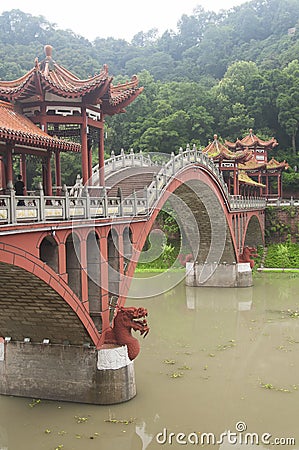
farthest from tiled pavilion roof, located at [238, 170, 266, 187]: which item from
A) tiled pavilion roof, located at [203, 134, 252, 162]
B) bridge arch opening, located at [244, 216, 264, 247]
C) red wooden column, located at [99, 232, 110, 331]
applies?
red wooden column, located at [99, 232, 110, 331]

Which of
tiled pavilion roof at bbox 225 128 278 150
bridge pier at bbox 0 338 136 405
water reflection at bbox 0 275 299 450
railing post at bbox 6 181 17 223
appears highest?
tiled pavilion roof at bbox 225 128 278 150

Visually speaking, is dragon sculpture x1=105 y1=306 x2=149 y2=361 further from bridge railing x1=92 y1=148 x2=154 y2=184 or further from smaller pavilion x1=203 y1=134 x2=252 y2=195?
smaller pavilion x1=203 y1=134 x2=252 y2=195

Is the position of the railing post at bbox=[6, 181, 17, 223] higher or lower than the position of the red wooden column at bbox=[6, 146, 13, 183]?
lower

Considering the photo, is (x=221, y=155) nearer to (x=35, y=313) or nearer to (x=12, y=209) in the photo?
(x=35, y=313)

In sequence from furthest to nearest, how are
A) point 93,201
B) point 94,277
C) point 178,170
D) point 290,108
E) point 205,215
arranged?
point 290,108 → point 205,215 → point 178,170 → point 93,201 → point 94,277

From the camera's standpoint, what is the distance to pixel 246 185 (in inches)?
1660

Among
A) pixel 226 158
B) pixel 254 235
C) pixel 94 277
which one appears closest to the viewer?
pixel 94 277

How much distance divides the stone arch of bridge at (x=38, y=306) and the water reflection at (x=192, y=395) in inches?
73.2

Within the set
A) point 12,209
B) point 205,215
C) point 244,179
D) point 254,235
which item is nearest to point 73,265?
point 12,209

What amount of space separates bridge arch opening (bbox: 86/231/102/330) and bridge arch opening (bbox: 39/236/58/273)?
1796 millimetres

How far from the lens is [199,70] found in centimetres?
8500

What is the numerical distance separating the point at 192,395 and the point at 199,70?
77.8 metres

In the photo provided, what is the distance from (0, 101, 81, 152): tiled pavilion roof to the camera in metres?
10.7

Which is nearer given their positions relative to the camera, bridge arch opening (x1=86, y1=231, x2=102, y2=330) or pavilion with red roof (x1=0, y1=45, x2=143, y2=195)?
pavilion with red roof (x1=0, y1=45, x2=143, y2=195)
